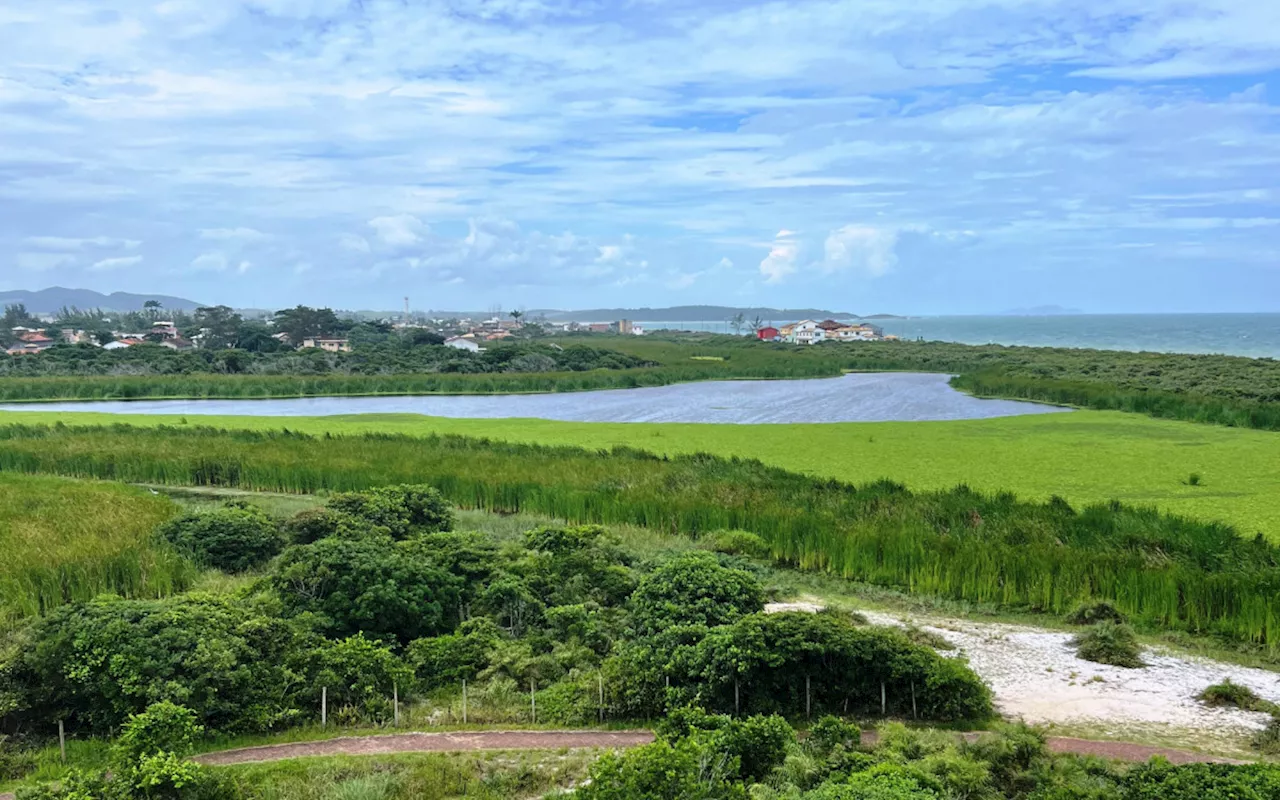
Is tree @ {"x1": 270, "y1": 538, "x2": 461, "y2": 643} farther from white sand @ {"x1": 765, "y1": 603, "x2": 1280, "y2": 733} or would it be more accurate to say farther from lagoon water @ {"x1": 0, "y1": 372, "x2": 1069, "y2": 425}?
lagoon water @ {"x1": 0, "y1": 372, "x2": 1069, "y2": 425}

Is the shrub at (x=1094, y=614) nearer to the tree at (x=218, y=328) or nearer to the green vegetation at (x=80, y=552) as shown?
the green vegetation at (x=80, y=552)

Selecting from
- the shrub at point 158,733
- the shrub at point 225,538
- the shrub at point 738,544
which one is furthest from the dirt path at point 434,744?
the shrub at point 738,544

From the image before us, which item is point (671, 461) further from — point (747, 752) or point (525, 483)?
point (747, 752)

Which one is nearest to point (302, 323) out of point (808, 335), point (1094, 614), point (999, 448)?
point (808, 335)

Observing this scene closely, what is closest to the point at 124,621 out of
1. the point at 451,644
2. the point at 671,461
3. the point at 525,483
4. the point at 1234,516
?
the point at 451,644

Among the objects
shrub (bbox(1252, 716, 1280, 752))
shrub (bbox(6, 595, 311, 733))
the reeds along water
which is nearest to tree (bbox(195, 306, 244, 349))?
the reeds along water

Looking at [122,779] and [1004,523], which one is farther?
[1004,523]
